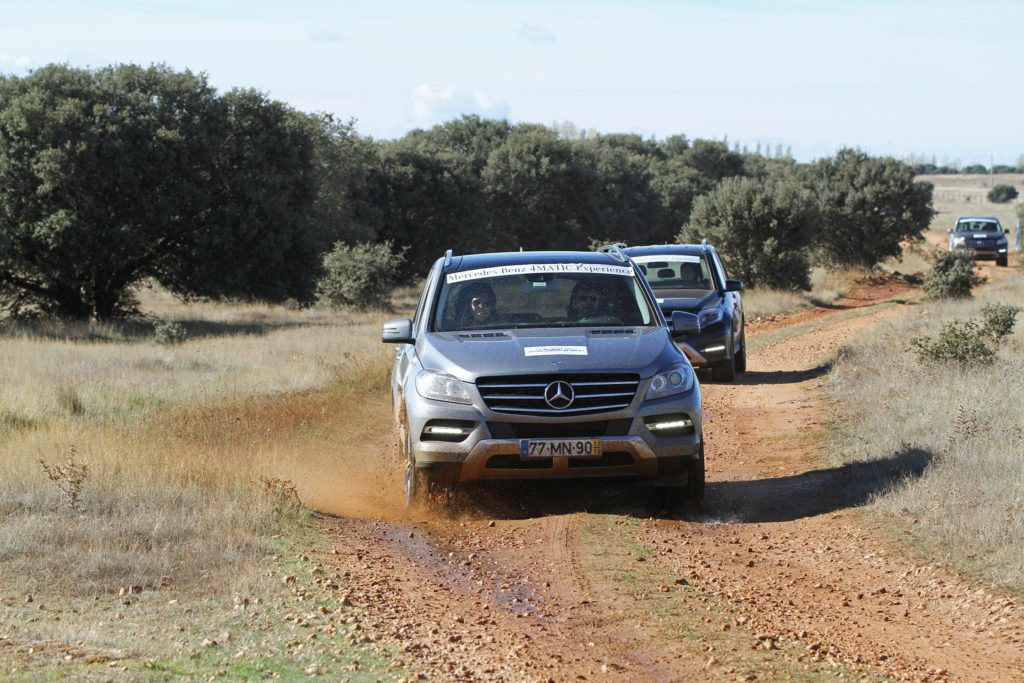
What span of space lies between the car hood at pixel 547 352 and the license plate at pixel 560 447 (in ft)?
1.46

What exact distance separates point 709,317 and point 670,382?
8.10 meters

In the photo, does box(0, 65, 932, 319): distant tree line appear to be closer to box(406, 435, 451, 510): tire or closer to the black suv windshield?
the black suv windshield

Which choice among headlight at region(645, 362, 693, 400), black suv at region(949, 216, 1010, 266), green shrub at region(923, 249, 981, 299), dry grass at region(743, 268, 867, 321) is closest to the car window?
headlight at region(645, 362, 693, 400)

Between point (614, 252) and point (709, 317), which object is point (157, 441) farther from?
point (709, 317)

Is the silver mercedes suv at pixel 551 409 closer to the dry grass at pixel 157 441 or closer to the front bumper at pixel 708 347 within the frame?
the dry grass at pixel 157 441

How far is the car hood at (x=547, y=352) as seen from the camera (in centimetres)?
826

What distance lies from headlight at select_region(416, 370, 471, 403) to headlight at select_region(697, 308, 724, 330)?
27.3 feet

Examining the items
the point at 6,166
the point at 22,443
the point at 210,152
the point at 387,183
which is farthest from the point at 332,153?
the point at 22,443

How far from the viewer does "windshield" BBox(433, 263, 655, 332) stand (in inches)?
365

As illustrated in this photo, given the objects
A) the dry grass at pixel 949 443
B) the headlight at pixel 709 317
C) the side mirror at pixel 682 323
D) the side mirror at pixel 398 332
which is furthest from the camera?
the headlight at pixel 709 317

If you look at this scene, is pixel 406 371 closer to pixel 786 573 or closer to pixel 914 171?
pixel 786 573

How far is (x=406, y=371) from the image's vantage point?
362 inches

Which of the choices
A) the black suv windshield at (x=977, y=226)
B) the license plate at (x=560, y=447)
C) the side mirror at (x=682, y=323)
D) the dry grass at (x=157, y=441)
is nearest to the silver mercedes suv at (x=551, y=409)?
the license plate at (x=560, y=447)

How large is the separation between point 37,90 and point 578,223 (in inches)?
1248
